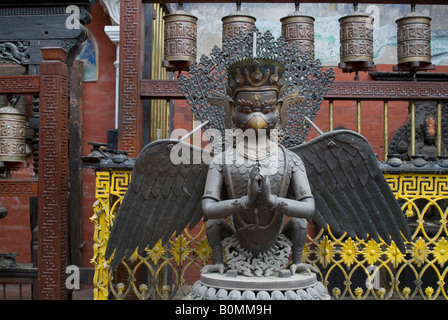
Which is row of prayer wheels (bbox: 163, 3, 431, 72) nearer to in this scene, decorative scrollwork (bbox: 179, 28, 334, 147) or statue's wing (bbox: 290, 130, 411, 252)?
decorative scrollwork (bbox: 179, 28, 334, 147)

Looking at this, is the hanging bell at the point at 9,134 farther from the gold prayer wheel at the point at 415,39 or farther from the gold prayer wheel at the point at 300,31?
the gold prayer wheel at the point at 415,39

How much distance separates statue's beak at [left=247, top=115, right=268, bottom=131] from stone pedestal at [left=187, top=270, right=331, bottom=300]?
96cm

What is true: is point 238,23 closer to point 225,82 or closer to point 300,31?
point 300,31

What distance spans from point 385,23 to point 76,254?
17.8 ft

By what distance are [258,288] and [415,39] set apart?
10.3ft

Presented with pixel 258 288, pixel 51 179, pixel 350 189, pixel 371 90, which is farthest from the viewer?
pixel 371 90

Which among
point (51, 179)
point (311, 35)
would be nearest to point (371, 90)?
point (311, 35)

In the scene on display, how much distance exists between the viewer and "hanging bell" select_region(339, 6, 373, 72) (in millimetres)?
4891

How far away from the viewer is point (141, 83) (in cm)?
480

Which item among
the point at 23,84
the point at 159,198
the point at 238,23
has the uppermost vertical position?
the point at 238,23

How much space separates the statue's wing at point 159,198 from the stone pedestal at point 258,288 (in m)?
0.63

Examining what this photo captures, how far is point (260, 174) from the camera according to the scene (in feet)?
10.1

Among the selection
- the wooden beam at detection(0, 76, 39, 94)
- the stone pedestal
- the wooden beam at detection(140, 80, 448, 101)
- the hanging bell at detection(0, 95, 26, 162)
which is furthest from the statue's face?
the hanging bell at detection(0, 95, 26, 162)

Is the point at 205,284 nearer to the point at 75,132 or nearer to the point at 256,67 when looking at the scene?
the point at 256,67
